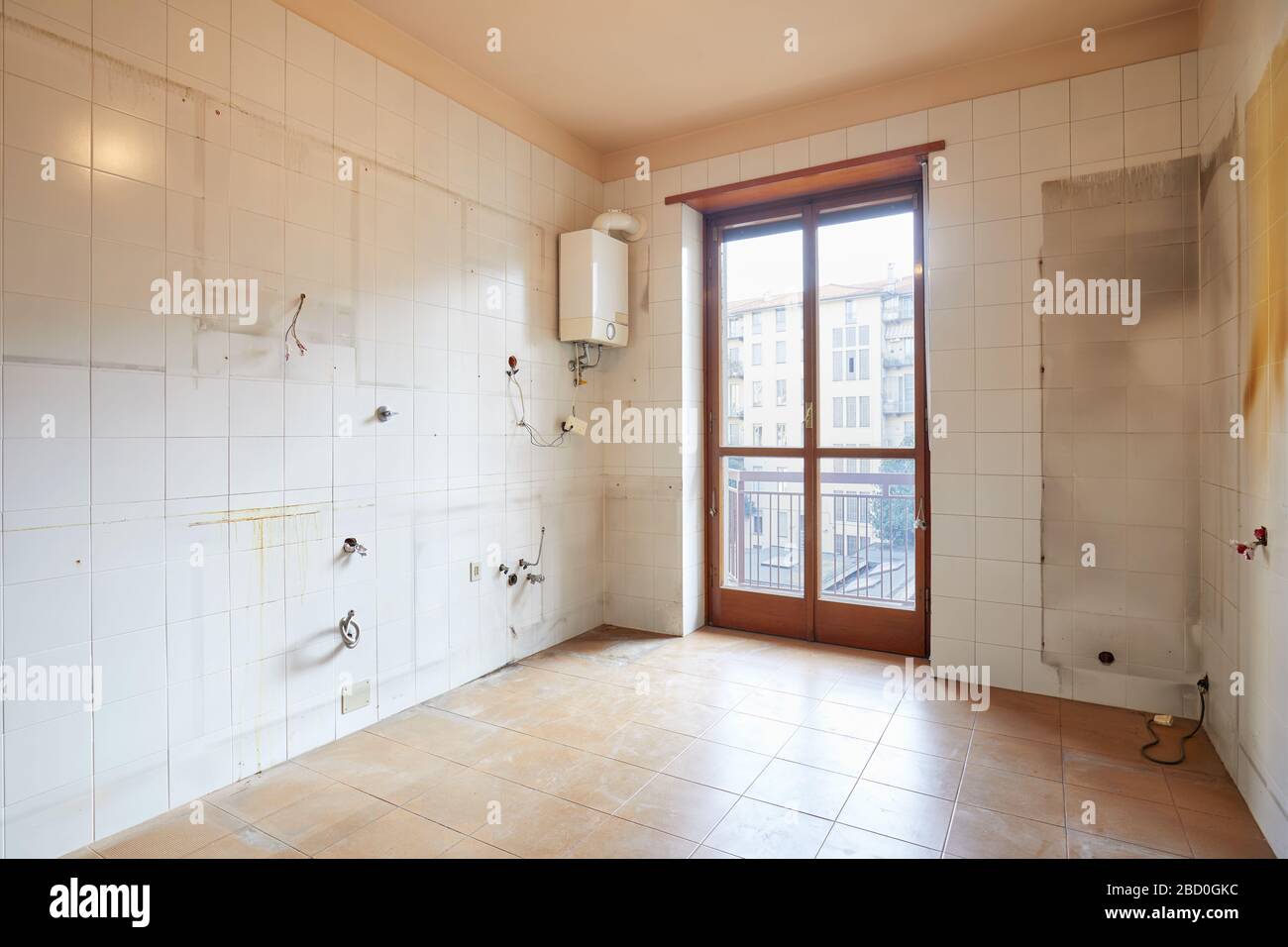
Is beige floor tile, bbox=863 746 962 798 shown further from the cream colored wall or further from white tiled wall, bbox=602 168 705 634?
white tiled wall, bbox=602 168 705 634

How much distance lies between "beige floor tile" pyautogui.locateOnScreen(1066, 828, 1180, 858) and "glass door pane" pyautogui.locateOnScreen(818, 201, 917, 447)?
212cm

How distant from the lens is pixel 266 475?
255cm

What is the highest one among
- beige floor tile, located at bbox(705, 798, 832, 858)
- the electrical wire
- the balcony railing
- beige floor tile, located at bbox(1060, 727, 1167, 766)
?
the electrical wire

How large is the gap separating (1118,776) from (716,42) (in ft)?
11.3

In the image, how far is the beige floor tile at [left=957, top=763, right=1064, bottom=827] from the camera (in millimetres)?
2232

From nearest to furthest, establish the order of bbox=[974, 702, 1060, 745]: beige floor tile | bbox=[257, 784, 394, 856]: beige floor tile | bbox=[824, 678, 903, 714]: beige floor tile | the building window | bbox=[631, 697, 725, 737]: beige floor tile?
bbox=[257, 784, 394, 856]: beige floor tile < bbox=[974, 702, 1060, 745]: beige floor tile < bbox=[631, 697, 725, 737]: beige floor tile < bbox=[824, 678, 903, 714]: beige floor tile < the building window

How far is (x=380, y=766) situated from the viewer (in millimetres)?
2572

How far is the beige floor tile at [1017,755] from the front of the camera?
2514mm

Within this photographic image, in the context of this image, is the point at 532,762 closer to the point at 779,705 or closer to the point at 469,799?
the point at 469,799

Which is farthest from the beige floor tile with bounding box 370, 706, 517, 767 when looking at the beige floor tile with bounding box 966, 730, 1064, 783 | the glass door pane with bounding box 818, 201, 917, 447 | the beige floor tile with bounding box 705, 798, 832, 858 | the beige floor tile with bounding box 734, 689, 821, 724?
the glass door pane with bounding box 818, 201, 917, 447

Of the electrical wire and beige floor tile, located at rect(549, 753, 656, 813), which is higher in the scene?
the electrical wire

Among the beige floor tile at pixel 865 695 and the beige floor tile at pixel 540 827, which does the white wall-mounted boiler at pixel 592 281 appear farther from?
the beige floor tile at pixel 540 827

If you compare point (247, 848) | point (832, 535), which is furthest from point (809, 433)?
point (247, 848)
